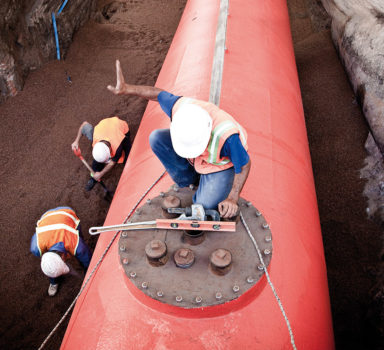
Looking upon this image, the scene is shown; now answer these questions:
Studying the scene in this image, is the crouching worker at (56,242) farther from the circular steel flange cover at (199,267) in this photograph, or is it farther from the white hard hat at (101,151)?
the circular steel flange cover at (199,267)

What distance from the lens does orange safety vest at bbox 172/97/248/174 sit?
1.90 m

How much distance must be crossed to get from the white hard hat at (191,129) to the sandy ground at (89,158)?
85.8 inches

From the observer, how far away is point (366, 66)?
4.32 metres

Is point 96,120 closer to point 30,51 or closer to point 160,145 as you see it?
point 30,51

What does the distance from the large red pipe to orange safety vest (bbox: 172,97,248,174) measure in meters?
0.35

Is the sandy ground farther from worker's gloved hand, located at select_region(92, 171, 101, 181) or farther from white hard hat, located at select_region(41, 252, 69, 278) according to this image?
white hard hat, located at select_region(41, 252, 69, 278)

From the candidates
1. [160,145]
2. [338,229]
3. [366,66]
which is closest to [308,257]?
[160,145]

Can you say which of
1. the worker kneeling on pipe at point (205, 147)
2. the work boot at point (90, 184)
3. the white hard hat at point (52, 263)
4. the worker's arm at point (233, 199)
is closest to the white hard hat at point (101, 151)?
the work boot at point (90, 184)

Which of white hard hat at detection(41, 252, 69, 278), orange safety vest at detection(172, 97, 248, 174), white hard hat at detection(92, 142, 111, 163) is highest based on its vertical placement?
orange safety vest at detection(172, 97, 248, 174)

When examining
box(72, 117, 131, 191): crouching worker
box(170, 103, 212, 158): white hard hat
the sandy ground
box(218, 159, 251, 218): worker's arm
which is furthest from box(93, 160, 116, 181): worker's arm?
box(218, 159, 251, 218): worker's arm

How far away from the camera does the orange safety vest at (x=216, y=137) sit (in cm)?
190

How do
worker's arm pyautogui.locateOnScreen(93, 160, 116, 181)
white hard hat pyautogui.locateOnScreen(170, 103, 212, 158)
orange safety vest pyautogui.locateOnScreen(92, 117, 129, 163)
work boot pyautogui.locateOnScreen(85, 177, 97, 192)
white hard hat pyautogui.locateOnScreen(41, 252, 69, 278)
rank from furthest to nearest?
work boot pyautogui.locateOnScreen(85, 177, 97, 192), worker's arm pyautogui.locateOnScreen(93, 160, 116, 181), orange safety vest pyautogui.locateOnScreen(92, 117, 129, 163), white hard hat pyautogui.locateOnScreen(41, 252, 69, 278), white hard hat pyautogui.locateOnScreen(170, 103, 212, 158)

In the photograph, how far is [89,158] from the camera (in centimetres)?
457

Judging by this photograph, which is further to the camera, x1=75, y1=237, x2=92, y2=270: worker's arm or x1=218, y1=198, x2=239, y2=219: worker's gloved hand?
x1=75, y1=237, x2=92, y2=270: worker's arm
